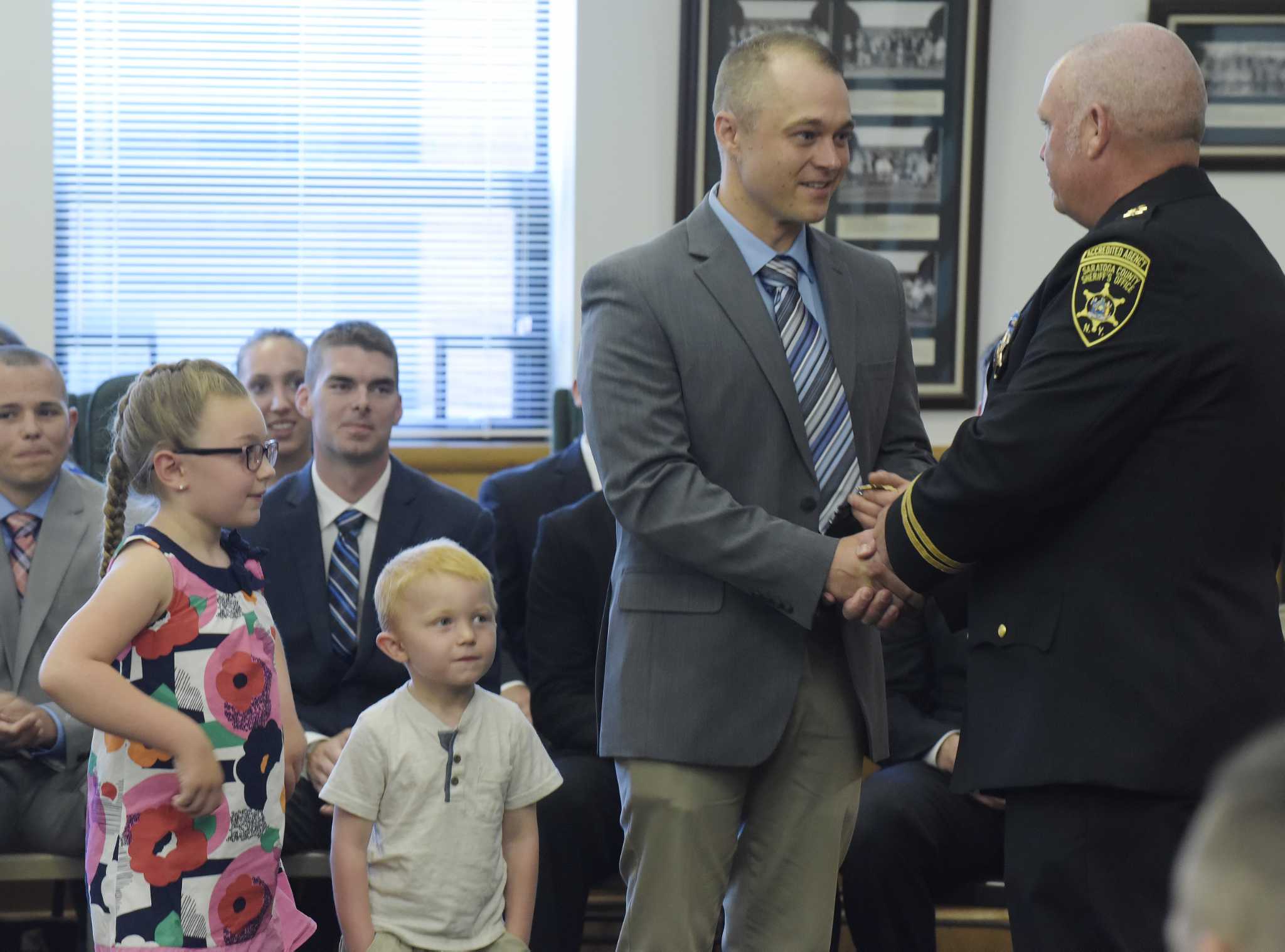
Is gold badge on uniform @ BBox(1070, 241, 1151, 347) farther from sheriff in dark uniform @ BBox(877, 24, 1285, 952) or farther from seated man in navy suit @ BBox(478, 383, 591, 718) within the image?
seated man in navy suit @ BBox(478, 383, 591, 718)

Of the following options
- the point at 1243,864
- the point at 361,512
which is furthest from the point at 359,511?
the point at 1243,864

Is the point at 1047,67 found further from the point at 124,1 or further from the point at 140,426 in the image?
the point at 140,426

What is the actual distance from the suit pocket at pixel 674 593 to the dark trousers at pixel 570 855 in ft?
3.05

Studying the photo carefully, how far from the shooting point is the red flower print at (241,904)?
2.15 m

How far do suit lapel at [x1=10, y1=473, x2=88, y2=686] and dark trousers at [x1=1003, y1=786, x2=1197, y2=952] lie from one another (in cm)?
203

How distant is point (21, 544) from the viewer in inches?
119

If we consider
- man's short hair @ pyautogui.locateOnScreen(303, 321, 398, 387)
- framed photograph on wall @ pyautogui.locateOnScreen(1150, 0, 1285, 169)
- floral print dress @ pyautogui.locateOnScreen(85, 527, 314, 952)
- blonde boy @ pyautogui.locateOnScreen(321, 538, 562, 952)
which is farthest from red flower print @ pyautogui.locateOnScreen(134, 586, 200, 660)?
framed photograph on wall @ pyautogui.locateOnScreen(1150, 0, 1285, 169)

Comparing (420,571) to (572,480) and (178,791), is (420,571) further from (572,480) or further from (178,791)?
(572,480)

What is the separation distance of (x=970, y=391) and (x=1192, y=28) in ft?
4.26

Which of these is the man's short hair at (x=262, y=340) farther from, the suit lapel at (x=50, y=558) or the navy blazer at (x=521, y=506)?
the suit lapel at (x=50, y=558)

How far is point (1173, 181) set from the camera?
1.82 metres

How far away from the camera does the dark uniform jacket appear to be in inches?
66.4

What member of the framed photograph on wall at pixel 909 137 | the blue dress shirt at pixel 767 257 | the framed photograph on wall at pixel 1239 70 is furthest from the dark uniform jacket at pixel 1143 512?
the framed photograph on wall at pixel 1239 70

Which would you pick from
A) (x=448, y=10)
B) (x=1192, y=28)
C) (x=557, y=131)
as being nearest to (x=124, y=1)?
(x=448, y=10)
